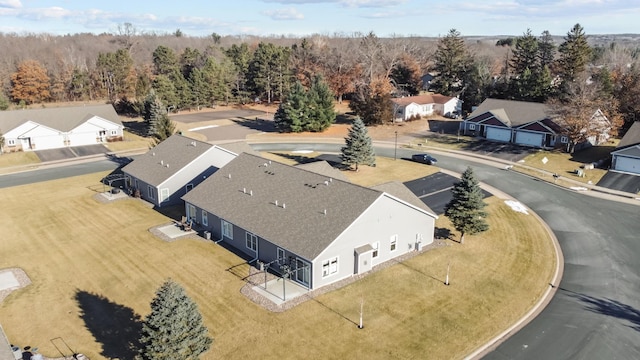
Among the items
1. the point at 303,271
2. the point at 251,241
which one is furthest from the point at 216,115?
the point at 303,271

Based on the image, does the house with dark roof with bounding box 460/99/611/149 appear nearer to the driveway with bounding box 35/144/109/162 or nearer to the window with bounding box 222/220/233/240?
the window with bounding box 222/220/233/240

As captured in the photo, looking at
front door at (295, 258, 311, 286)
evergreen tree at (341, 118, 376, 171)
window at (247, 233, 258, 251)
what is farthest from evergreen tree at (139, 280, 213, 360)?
evergreen tree at (341, 118, 376, 171)

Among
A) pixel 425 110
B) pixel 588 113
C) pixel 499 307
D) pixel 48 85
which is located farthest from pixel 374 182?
pixel 48 85

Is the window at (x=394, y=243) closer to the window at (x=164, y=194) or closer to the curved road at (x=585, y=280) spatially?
the curved road at (x=585, y=280)

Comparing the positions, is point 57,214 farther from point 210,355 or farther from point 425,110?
point 425,110

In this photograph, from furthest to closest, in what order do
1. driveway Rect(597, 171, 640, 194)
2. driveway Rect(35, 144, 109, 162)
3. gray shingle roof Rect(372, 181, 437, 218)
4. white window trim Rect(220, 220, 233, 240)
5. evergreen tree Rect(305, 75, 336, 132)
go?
1. evergreen tree Rect(305, 75, 336, 132)
2. driveway Rect(35, 144, 109, 162)
3. driveway Rect(597, 171, 640, 194)
4. white window trim Rect(220, 220, 233, 240)
5. gray shingle roof Rect(372, 181, 437, 218)

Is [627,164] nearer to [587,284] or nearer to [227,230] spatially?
[587,284]
